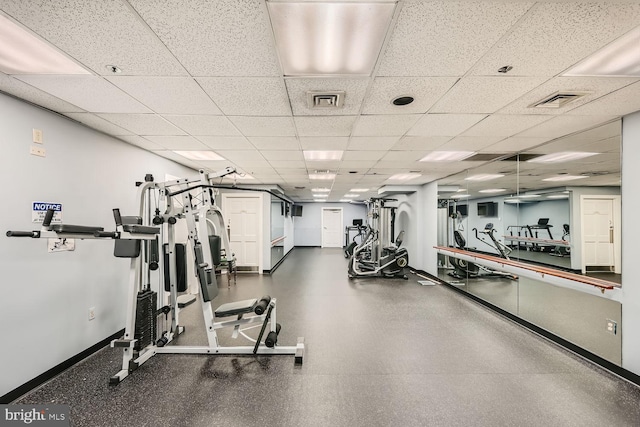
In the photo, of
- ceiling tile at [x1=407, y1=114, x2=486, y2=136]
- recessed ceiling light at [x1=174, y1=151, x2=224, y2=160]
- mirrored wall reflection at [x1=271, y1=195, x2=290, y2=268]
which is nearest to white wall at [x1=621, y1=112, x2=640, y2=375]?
ceiling tile at [x1=407, y1=114, x2=486, y2=136]

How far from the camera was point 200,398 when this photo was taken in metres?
2.02

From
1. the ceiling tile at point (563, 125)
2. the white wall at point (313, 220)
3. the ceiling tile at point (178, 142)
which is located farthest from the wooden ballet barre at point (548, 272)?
the white wall at point (313, 220)

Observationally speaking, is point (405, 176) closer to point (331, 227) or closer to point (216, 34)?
point (216, 34)

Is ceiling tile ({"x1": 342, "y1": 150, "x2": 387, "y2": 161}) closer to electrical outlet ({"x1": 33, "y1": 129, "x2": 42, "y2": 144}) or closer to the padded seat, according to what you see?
the padded seat

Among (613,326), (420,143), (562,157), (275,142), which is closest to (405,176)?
(420,143)

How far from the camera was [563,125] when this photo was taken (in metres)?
2.58

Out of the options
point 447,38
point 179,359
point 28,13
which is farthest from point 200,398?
point 447,38

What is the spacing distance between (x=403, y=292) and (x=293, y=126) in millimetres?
4100

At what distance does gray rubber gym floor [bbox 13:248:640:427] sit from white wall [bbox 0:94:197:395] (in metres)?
0.35

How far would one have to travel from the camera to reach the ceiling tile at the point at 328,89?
1783 millimetres

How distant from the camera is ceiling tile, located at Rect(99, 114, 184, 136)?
2.42m

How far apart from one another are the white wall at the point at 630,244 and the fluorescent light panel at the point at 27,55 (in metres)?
4.63

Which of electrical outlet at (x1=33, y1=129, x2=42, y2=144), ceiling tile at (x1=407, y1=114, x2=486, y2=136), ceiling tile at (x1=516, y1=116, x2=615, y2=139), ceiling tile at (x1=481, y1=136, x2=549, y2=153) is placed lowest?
electrical outlet at (x1=33, y1=129, x2=42, y2=144)

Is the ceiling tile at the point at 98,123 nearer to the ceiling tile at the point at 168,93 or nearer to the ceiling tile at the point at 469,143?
the ceiling tile at the point at 168,93
